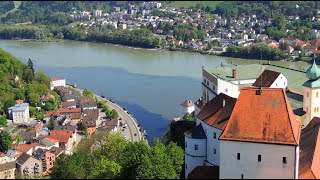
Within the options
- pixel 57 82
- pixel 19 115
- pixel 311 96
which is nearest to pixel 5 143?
pixel 19 115

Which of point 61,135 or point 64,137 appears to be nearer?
point 64,137

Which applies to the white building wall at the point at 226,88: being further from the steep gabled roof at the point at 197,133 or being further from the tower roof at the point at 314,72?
the steep gabled roof at the point at 197,133

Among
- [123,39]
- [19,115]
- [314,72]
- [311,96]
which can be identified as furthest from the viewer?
[123,39]

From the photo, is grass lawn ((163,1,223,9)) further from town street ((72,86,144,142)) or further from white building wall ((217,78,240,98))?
white building wall ((217,78,240,98))

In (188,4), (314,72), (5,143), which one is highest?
(314,72)

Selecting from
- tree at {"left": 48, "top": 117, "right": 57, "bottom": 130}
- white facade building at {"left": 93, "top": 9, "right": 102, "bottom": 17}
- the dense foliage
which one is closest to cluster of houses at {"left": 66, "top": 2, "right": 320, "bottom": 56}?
white facade building at {"left": 93, "top": 9, "right": 102, "bottom": 17}

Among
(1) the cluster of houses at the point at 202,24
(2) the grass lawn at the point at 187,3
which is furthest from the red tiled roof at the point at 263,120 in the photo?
(2) the grass lawn at the point at 187,3

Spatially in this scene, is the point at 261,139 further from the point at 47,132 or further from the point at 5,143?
the point at 47,132
